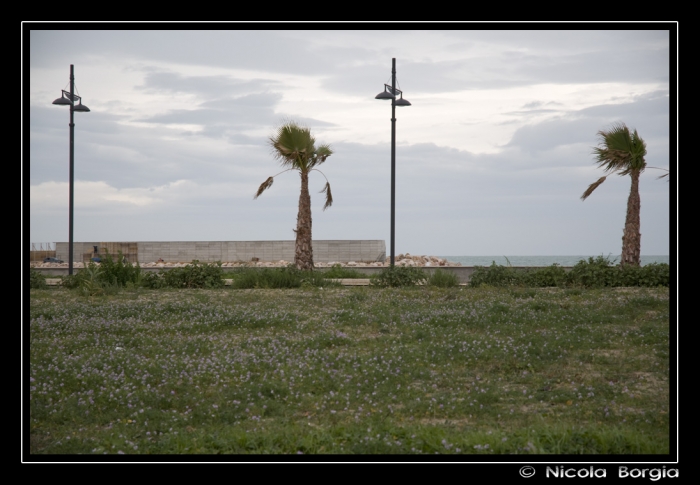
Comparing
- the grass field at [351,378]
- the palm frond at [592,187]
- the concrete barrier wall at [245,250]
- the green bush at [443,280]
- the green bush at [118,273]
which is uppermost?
the palm frond at [592,187]

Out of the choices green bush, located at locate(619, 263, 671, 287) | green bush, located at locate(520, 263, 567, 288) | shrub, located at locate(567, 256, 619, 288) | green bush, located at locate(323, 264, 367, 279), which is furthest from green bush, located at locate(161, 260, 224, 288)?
green bush, located at locate(619, 263, 671, 287)

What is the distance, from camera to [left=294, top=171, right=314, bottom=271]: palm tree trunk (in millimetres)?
19922

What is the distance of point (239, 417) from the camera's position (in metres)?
6.42

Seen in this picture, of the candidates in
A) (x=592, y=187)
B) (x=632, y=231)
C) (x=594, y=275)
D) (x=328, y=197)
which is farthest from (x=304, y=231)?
(x=632, y=231)

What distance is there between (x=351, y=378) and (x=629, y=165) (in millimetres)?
16666

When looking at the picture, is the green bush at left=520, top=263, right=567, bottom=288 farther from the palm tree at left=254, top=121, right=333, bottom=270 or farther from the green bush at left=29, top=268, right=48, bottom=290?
the green bush at left=29, top=268, right=48, bottom=290

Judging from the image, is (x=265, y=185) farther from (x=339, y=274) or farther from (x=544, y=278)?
(x=544, y=278)

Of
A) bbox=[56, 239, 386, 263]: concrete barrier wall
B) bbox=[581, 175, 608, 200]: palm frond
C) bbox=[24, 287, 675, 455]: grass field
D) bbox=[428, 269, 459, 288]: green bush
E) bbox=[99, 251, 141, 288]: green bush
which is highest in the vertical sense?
bbox=[581, 175, 608, 200]: palm frond

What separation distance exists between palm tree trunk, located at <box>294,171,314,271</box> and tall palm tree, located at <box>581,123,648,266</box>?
988 cm

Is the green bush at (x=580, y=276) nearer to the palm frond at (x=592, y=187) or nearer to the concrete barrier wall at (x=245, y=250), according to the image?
the palm frond at (x=592, y=187)

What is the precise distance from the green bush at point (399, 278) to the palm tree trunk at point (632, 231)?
7351 mm

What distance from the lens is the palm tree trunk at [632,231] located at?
19.6m

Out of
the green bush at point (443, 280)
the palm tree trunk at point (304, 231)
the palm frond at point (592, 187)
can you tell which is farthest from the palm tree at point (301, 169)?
the palm frond at point (592, 187)
